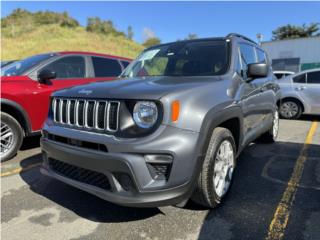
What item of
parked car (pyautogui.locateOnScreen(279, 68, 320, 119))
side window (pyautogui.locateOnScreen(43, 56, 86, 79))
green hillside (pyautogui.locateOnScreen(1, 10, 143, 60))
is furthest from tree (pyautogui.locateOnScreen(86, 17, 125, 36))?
side window (pyautogui.locateOnScreen(43, 56, 86, 79))

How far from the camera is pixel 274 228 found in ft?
9.24

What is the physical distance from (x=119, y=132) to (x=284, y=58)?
→ 68.8 ft

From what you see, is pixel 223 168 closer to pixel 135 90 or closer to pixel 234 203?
pixel 234 203

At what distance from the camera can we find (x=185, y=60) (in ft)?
12.9

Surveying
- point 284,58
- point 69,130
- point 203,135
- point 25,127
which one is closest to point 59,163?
point 69,130

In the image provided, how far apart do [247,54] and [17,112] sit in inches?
141

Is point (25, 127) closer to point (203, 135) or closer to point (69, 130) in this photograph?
point (69, 130)

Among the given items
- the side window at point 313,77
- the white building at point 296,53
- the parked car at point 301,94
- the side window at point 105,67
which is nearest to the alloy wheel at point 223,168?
the side window at point 105,67

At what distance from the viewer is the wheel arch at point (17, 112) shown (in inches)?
189

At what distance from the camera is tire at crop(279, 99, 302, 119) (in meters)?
9.06

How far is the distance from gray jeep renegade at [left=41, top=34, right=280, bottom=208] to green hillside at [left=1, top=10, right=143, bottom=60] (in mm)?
31491

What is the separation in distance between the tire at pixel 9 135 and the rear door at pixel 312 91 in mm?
7494

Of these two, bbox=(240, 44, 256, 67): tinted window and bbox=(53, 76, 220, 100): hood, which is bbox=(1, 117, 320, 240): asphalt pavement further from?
bbox=(240, 44, 256, 67): tinted window

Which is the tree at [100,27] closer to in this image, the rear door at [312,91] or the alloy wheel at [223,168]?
the rear door at [312,91]
